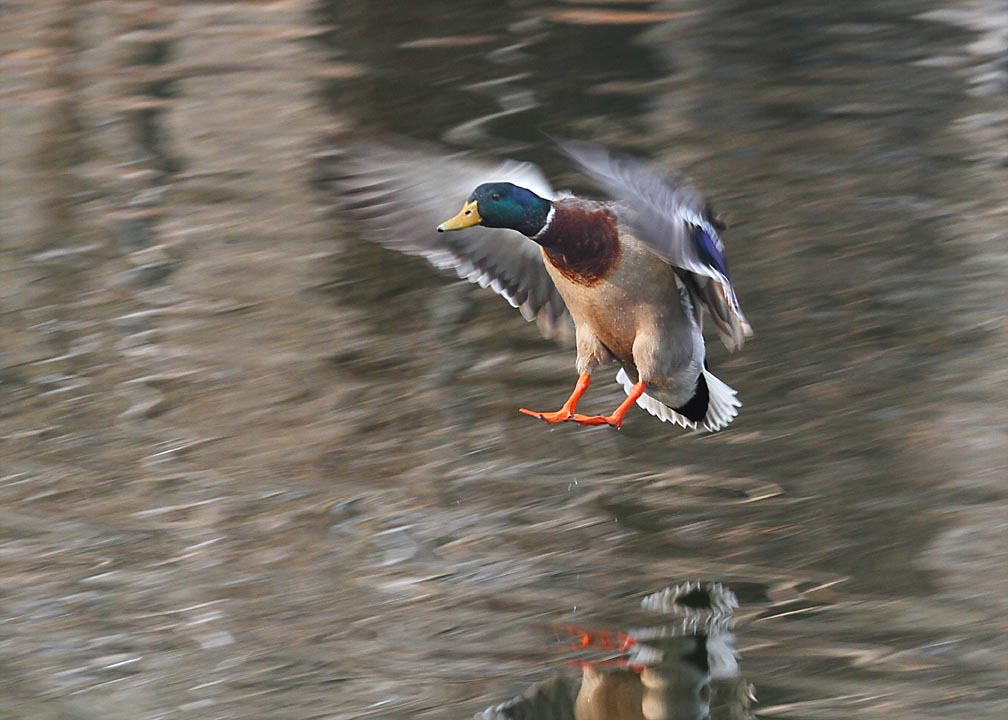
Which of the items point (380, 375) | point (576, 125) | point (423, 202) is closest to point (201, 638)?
point (423, 202)

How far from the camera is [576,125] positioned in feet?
32.6

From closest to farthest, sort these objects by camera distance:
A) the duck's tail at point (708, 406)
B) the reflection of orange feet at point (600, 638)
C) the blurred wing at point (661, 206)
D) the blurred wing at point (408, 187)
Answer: the reflection of orange feet at point (600, 638) → the blurred wing at point (661, 206) → the blurred wing at point (408, 187) → the duck's tail at point (708, 406)

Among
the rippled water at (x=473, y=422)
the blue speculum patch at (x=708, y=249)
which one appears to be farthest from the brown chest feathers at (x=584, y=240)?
the rippled water at (x=473, y=422)

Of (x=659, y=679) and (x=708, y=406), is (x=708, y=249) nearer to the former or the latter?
(x=708, y=406)

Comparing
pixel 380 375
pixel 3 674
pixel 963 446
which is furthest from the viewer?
pixel 380 375

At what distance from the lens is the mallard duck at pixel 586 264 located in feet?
16.9

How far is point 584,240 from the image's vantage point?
514cm

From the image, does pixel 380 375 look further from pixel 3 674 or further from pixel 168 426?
pixel 3 674

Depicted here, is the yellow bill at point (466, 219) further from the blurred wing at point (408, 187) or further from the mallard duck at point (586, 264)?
the blurred wing at point (408, 187)

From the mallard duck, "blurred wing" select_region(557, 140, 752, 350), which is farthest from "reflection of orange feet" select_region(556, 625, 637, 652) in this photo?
"blurred wing" select_region(557, 140, 752, 350)

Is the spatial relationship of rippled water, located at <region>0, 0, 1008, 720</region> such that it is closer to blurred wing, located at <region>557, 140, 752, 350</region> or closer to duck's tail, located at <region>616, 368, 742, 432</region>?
duck's tail, located at <region>616, 368, 742, 432</region>

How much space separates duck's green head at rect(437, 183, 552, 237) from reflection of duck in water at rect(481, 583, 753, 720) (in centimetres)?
134

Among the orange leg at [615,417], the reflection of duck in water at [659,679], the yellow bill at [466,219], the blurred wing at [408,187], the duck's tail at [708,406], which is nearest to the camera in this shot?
the reflection of duck in water at [659,679]

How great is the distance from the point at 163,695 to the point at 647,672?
126cm
